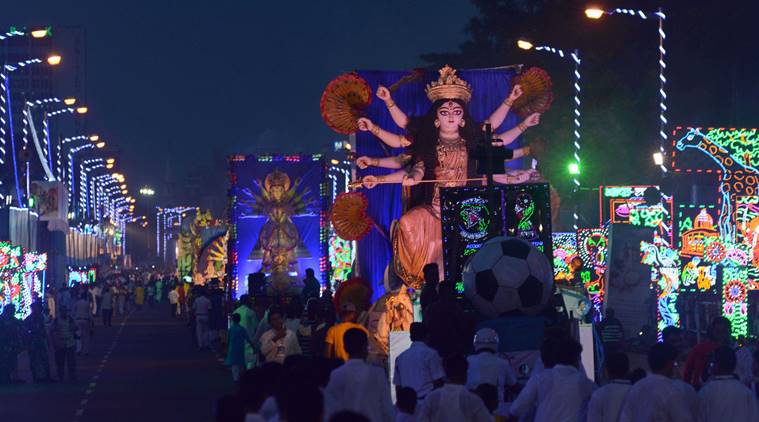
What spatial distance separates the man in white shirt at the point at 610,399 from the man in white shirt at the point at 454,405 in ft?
3.18

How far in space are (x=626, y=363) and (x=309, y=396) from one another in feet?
16.7

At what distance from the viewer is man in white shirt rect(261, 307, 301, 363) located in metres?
20.9

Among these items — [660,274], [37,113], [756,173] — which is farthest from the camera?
[37,113]

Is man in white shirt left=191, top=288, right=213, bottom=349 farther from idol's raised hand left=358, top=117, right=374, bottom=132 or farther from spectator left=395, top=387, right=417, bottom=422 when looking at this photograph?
spectator left=395, top=387, right=417, bottom=422

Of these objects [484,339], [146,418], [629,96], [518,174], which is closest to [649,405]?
[484,339]

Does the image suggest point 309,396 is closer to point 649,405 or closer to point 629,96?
point 649,405

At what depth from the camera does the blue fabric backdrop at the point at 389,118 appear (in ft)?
105

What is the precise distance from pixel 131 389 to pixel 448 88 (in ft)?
26.2

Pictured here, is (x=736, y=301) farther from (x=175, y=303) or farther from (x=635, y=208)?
(x=175, y=303)

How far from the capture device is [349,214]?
102ft

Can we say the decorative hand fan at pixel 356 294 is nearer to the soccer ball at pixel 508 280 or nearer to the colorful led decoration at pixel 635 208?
the soccer ball at pixel 508 280

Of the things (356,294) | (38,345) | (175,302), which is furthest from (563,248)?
(175,302)

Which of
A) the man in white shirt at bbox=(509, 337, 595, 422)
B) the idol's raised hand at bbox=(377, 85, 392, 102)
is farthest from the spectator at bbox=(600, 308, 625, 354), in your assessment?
the man in white shirt at bbox=(509, 337, 595, 422)

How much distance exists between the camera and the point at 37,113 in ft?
248
